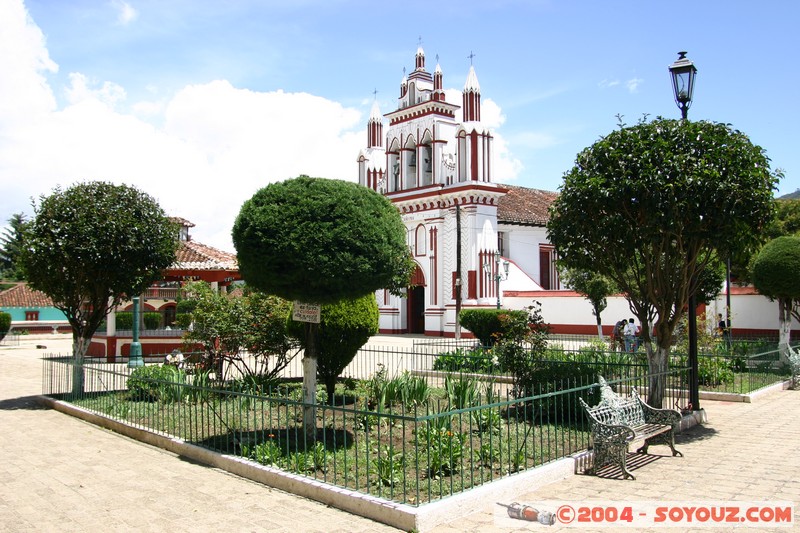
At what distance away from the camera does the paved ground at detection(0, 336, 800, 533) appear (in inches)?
227

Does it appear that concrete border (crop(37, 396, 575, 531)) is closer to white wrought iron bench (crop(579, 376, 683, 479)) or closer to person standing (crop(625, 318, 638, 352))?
white wrought iron bench (crop(579, 376, 683, 479))

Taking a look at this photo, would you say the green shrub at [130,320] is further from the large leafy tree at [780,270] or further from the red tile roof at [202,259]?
the large leafy tree at [780,270]

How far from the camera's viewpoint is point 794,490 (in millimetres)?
6543

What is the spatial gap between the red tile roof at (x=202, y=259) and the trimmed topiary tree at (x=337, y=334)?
9276mm

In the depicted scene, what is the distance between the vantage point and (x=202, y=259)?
2066cm

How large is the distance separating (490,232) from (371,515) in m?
28.2

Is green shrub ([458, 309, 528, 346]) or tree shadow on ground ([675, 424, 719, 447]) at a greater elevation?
green shrub ([458, 309, 528, 346])

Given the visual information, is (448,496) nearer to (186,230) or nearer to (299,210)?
(299,210)

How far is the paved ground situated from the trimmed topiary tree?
3.23m

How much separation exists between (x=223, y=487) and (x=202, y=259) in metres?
14.7

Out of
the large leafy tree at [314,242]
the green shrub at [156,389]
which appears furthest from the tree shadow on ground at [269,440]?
the green shrub at [156,389]

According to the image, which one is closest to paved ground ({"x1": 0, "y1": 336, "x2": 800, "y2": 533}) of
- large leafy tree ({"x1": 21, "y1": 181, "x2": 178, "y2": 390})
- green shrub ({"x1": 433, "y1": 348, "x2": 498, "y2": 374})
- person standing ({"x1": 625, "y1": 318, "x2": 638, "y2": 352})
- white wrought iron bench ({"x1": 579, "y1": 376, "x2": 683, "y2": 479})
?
white wrought iron bench ({"x1": 579, "y1": 376, "x2": 683, "y2": 479})

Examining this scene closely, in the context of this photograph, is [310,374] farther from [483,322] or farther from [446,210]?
[446,210]

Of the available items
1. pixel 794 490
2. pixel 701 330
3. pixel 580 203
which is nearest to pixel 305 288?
pixel 580 203
